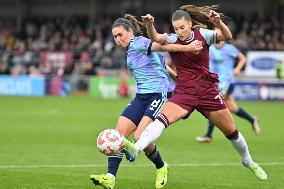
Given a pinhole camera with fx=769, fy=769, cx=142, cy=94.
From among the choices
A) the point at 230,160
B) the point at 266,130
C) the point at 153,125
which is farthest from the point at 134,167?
the point at 266,130

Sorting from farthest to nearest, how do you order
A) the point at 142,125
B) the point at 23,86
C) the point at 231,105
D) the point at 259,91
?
the point at 23,86, the point at 259,91, the point at 231,105, the point at 142,125

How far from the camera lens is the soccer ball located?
29.3 ft

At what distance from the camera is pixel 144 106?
33.7 feet

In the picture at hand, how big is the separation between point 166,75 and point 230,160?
328 centimetres

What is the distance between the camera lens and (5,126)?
2042 cm

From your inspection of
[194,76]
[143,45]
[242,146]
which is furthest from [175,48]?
[242,146]

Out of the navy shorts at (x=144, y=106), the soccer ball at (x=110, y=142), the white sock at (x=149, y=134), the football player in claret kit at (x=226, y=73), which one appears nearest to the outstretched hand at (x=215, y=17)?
the navy shorts at (x=144, y=106)

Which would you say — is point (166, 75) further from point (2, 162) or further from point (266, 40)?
point (266, 40)

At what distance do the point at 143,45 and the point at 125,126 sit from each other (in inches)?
43.1

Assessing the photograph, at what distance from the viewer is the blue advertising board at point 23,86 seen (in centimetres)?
3650

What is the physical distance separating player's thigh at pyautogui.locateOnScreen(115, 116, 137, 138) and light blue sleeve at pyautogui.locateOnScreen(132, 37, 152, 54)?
3.07ft

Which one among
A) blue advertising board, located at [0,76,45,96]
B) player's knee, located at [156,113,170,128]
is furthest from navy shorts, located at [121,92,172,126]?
blue advertising board, located at [0,76,45,96]

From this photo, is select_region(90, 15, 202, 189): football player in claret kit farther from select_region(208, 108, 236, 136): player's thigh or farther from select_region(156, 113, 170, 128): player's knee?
select_region(208, 108, 236, 136): player's thigh

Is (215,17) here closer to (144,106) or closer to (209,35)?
(209,35)
